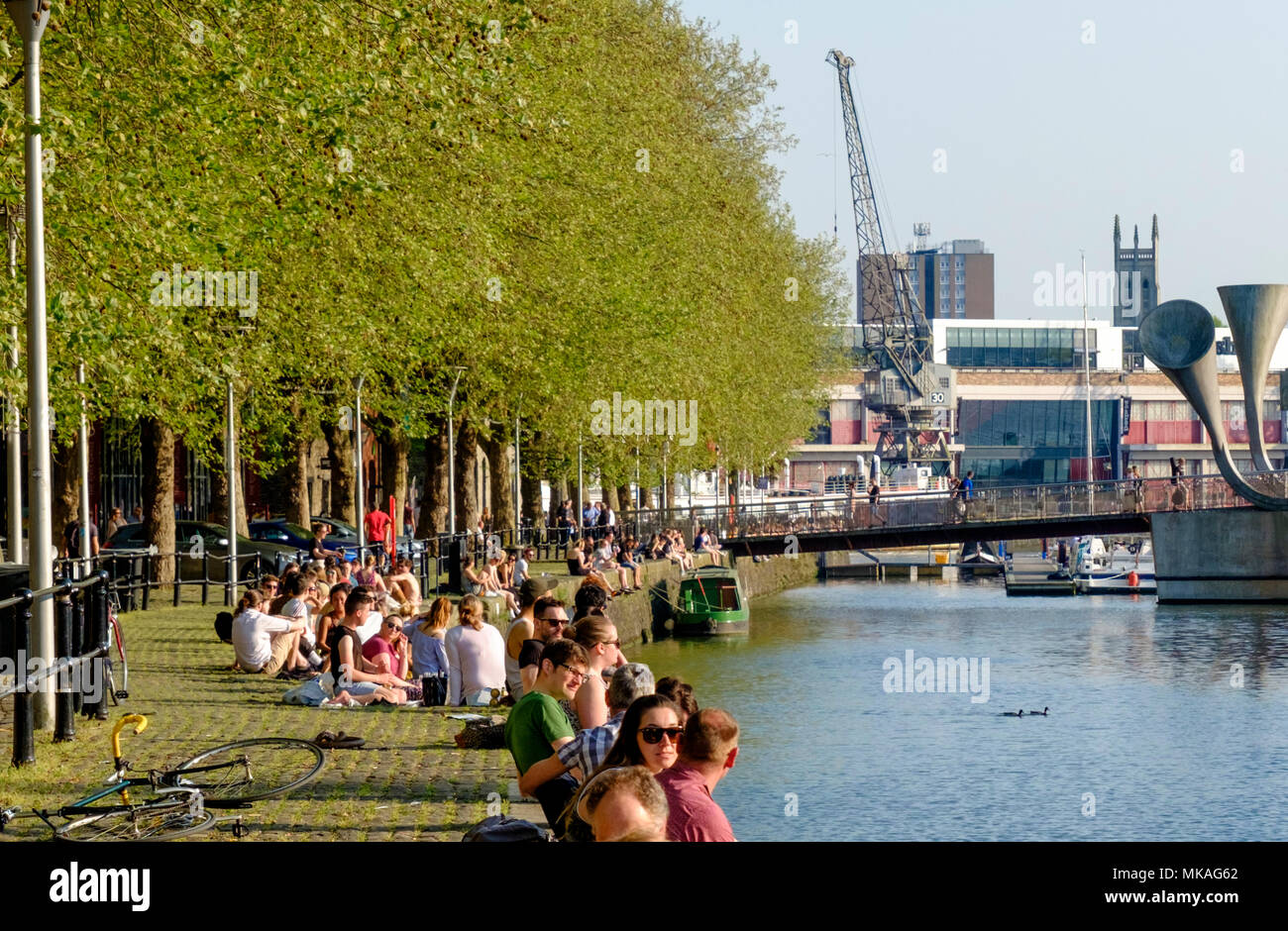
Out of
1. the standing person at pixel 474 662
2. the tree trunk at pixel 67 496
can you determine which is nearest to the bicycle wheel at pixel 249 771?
the standing person at pixel 474 662

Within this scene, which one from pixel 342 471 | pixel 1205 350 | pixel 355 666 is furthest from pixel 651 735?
pixel 1205 350

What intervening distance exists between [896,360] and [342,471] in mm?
84864

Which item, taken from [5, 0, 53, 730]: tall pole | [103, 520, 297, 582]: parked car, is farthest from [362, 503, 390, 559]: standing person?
[5, 0, 53, 730]: tall pole

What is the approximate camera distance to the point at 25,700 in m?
11.0

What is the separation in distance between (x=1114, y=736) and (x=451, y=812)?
19.7 metres

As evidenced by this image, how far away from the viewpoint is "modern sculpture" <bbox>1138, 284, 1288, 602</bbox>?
165ft

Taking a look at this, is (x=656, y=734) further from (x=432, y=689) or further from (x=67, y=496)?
(x=67, y=496)

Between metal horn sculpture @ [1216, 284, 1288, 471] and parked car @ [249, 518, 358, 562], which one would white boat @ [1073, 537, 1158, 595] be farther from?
parked car @ [249, 518, 358, 562]

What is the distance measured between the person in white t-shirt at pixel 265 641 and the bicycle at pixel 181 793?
5.74 m

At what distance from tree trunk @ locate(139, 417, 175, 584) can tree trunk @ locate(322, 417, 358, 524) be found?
33.3 feet

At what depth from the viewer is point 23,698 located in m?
11.0

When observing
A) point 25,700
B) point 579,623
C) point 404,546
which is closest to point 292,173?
point 25,700

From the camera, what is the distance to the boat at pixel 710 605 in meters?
47.2
